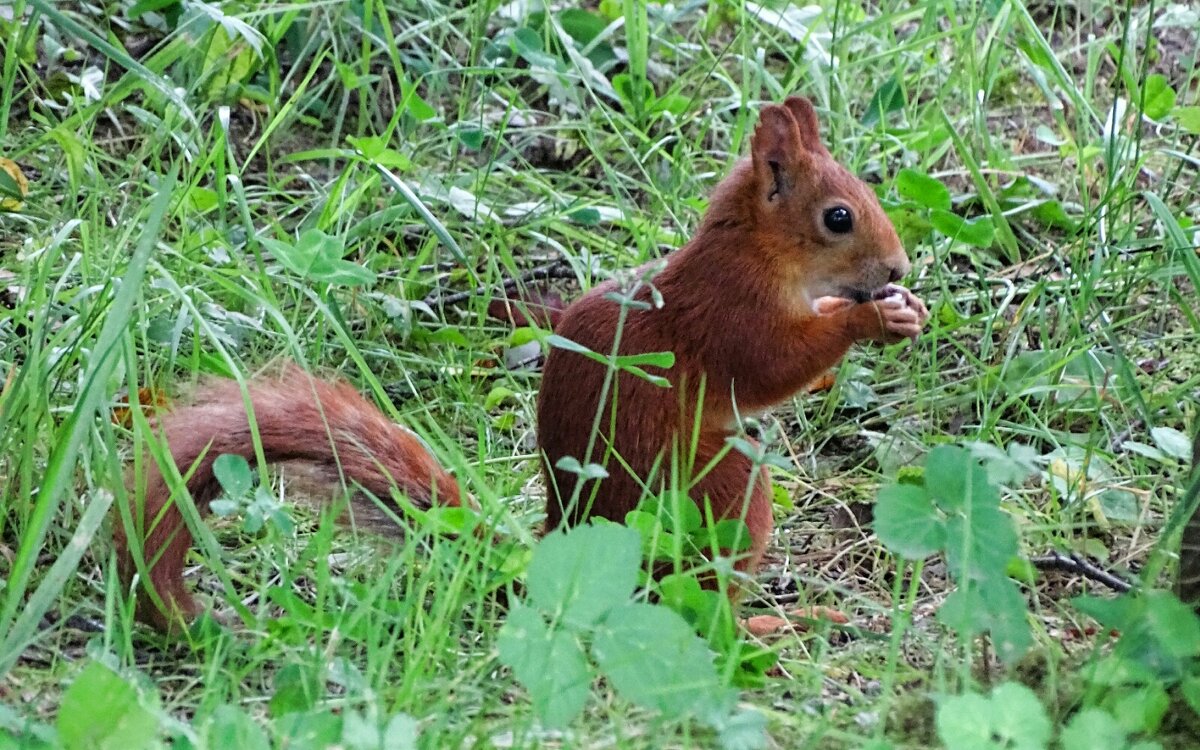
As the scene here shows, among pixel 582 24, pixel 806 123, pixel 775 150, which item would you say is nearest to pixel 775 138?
pixel 775 150

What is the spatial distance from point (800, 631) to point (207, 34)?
1.80m

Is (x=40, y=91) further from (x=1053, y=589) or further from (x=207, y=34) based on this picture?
(x=1053, y=589)

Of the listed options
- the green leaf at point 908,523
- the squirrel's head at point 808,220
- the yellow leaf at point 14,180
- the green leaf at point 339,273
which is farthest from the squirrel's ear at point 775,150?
the yellow leaf at point 14,180

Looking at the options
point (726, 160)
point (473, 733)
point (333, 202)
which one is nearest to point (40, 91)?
point (333, 202)

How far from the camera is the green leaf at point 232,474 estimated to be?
1.87 meters

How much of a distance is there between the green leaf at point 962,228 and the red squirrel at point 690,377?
43 cm

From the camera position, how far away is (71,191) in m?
2.83

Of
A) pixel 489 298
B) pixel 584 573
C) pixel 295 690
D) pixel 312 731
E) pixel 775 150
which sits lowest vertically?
pixel 489 298

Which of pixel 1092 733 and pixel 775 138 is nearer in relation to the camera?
pixel 1092 733

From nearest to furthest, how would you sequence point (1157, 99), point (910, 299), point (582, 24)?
point (910, 299) < point (1157, 99) < point (582, 24)

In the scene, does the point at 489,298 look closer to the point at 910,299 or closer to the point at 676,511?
the point at 910,299

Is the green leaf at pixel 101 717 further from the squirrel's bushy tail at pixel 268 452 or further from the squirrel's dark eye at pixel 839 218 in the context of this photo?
the squirrel's dark eye at pixel 839 218

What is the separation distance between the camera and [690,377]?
222 cm

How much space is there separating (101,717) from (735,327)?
45.5 inches
